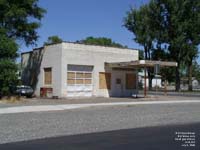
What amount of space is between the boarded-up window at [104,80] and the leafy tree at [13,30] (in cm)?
818

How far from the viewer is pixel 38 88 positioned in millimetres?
45719

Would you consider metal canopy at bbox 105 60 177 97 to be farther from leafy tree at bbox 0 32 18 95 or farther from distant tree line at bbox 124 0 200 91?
distant tree line at bbox 124 0 200 91

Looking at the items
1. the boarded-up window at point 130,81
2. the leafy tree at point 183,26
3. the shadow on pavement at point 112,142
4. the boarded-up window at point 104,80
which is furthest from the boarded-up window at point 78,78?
the leafy tree at point 183,26

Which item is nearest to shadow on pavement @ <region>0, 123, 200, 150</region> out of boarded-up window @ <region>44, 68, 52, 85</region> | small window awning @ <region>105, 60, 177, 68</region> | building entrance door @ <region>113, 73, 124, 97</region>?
small window awning @ <region>105, 60, 177, 68</region>

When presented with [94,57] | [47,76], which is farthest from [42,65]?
[94,57]

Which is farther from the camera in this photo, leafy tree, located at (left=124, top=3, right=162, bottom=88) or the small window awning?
leafy tree, located at (left=124, top=3, right=162, bottom=88)

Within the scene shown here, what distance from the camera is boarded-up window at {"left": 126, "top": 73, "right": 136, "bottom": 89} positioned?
47681 mm

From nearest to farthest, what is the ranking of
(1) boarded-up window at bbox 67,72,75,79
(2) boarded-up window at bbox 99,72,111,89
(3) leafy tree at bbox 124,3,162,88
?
(1) boarded-up window at bbox 67,72,75,79
(2) boarded-up window at bbox 99,72,111,89
(3) leafy tree at bbox 124,3,162,88

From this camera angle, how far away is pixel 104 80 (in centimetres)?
4512

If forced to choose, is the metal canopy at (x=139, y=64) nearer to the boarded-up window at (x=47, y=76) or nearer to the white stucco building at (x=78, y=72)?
the white stucco building at (x=78, y=72)

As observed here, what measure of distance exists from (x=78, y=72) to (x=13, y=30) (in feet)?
25.5

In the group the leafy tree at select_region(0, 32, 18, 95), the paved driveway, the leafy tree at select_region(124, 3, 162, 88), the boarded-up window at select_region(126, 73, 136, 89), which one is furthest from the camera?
the leafy tree at select_region(124, 3, 162, 88)

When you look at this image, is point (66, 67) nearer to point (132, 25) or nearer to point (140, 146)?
point (140, 146)

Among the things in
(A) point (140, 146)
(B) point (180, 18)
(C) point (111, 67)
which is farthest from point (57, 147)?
(B) point (180, 18)
